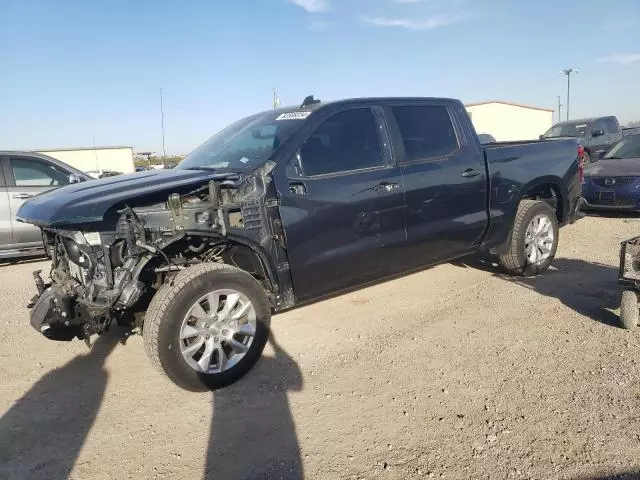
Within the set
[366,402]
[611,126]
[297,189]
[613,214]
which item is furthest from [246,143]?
[611,126]

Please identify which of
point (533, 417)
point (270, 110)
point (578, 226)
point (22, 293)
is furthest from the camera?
point (578, 226)

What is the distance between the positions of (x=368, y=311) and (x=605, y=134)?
1462cm

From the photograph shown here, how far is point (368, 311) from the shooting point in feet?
15.4

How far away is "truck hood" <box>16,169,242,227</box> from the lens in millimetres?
3025

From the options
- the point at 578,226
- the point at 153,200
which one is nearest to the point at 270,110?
the point at 153,200

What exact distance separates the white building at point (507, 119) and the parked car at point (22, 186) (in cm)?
3334

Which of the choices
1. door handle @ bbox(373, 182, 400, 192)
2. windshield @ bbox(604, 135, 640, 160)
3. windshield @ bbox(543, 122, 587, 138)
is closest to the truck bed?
door handle @ bbox(373, 182, 400, 192)

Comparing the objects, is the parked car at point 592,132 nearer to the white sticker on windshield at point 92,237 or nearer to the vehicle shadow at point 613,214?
the vehicle shadow at point 613,214

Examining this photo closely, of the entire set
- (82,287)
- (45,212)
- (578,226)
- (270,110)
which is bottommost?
(578,226)

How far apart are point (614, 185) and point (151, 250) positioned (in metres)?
8.45

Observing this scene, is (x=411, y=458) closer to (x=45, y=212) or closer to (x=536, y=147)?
(x=45, y=212)

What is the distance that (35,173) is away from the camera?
7.43 metres

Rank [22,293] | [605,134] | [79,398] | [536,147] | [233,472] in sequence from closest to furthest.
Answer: [233,472], [79,398], [536,147], [22,293], [605,134]

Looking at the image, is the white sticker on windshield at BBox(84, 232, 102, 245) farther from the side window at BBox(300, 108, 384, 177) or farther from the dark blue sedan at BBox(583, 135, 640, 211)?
the dark blue sedan at BBox(583, 135, 640, 211)
